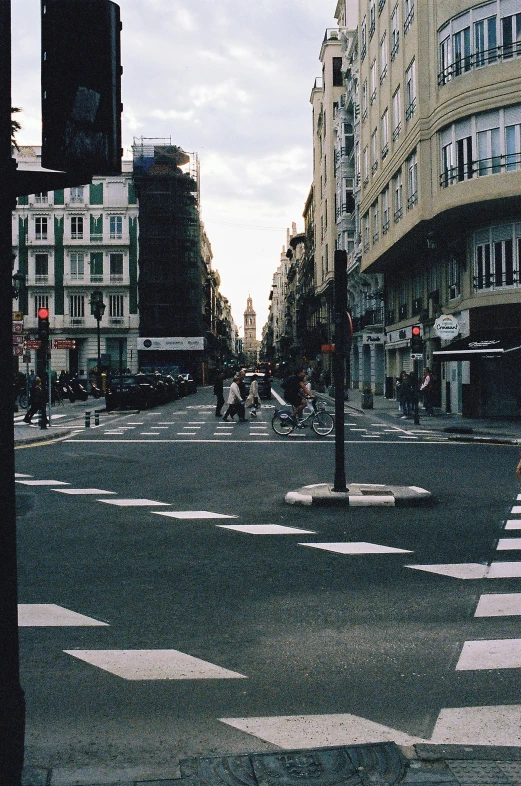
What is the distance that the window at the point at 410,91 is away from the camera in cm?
3251

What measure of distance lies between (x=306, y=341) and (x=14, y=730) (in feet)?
292

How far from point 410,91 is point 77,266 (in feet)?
153

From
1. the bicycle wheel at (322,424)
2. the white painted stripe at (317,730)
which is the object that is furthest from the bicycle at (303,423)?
the white painted stripe at (317,730)

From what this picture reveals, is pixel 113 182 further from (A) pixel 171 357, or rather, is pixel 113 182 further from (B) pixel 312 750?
(B) pixel 312 750

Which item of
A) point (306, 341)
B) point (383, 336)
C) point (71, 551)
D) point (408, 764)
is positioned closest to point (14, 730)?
point (408, 764)

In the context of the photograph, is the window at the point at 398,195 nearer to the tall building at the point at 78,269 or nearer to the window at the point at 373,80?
the window at the point at 373,80

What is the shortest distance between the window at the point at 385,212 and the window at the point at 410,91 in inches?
234

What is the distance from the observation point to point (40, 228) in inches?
2938

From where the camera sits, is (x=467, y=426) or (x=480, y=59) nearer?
(x=467, y=426)

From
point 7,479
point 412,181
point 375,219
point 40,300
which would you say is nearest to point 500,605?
point 7,479

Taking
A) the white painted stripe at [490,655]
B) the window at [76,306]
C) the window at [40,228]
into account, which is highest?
the window at [40,228]

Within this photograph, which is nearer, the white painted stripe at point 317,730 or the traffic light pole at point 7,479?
the traffic light pole at point 7,479

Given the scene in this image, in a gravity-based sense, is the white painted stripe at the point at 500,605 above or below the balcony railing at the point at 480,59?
below

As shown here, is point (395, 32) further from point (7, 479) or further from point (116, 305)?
point (116, 305)
